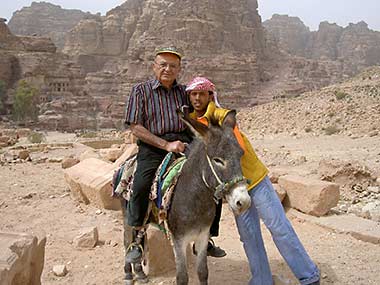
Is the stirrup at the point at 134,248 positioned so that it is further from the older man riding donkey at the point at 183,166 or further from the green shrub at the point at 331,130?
the green shrub at the point at 331,130

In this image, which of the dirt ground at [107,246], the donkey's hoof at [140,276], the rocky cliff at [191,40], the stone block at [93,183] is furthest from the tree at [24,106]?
the donkey's hoof at [140,276]

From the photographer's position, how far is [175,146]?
12.0 feet

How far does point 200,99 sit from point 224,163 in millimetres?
916

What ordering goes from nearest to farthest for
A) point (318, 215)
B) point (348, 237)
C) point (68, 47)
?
point (348, 237), point (318, 215), point (68, 47)

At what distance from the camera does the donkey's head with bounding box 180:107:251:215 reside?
2973 millimetres

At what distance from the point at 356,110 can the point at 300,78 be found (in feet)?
146

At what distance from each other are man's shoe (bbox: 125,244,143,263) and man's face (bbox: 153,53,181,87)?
1.78 metres

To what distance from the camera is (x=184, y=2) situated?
67.4 meters

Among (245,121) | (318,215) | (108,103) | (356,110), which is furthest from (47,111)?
(318,215)

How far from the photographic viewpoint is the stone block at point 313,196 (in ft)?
21.0

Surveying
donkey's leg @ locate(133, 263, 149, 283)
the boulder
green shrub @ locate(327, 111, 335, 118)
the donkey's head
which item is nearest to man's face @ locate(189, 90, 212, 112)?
the donkey's head

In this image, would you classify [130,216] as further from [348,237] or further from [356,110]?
[356,110]

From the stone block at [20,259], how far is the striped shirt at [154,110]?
4.77 feet

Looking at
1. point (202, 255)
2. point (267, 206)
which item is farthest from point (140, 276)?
point (267, 206)
